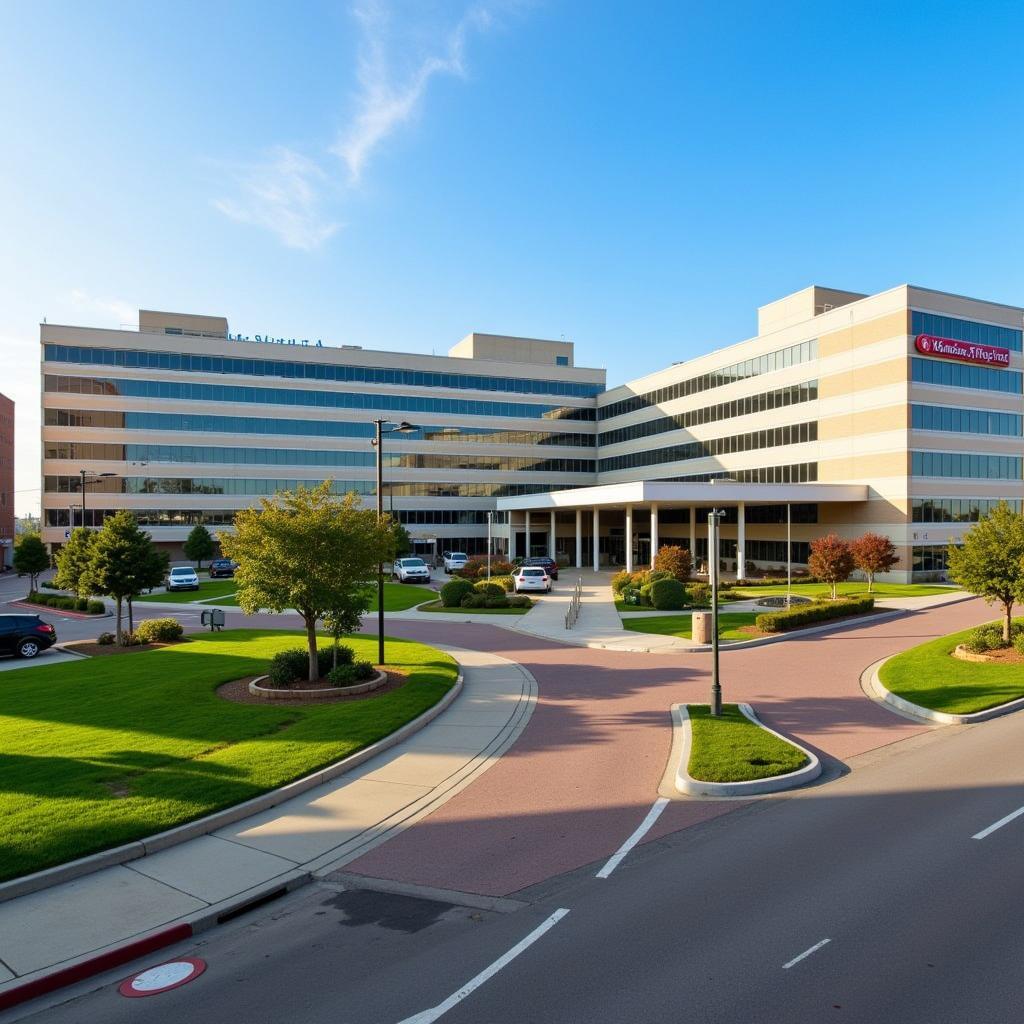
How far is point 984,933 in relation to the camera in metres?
6.58

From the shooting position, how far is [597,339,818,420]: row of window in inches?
2147

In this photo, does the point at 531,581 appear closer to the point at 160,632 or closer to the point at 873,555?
the point at 873,555

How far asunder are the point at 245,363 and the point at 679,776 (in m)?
73.3

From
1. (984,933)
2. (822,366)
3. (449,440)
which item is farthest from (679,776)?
(449,440)

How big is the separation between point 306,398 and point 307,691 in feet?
211

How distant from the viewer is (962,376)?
160 ft

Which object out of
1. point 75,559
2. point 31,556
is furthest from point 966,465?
point 31,556

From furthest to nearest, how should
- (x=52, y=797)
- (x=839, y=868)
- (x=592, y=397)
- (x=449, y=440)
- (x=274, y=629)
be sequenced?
(x=592, y=397) → (x=449, y=440) → (x=274, y=629) → (x=52, y=797) → (x=839, y=868)

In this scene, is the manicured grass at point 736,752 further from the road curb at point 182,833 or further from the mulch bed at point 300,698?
the mulch bed at point 300,698

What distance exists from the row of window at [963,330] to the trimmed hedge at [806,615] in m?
25.2

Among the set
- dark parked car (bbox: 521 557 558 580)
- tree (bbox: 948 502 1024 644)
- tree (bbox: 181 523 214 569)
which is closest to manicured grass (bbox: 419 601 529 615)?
dark parked car (bbox: 521 557 558 580)

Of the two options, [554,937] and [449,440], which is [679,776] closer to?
[554,937]

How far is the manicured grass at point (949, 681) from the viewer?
15688 mm

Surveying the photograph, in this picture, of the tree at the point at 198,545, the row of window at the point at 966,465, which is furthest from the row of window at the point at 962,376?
the tree at the point at 198,545
